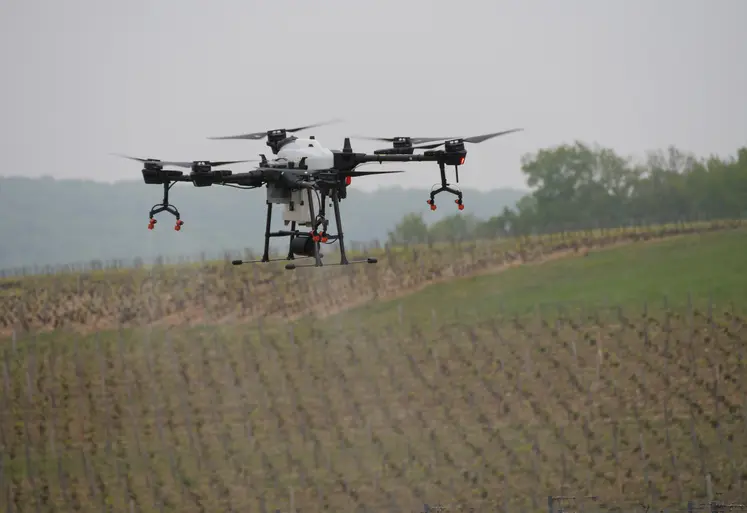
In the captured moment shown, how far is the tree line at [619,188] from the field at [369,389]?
34564 mm

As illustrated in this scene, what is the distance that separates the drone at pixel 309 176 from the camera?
3456 cm

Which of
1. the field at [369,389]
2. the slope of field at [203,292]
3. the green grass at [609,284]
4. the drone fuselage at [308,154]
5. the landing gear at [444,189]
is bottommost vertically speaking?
the field at [369,389]

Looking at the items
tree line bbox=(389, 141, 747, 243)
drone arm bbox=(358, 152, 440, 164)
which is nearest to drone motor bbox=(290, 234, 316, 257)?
drone arm bbox=(358, 152, 440, 164)

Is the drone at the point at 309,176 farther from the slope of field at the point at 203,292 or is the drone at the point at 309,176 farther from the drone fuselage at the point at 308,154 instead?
the slope of field at the point at 203,292

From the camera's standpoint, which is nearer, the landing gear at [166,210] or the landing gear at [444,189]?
the landing gear at [166,210]

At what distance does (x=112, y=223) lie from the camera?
105875 mm

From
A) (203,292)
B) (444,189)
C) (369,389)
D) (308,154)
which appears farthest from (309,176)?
(203,292)

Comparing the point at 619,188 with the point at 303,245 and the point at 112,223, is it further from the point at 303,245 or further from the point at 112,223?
the point at 303,245

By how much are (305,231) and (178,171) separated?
4.33 meters

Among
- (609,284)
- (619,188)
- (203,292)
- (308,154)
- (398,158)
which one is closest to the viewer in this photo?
(398,158)

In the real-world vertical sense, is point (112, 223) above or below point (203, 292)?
above

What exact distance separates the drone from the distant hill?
49931 mm

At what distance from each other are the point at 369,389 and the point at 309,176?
31837 mm

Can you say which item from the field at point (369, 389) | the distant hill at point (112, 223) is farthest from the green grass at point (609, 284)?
the distant hill at point (112, 223)
